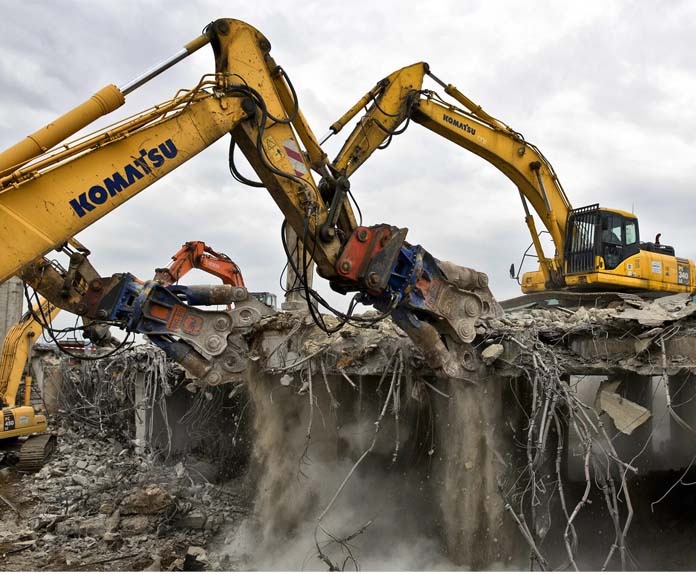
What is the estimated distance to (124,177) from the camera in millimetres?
4621

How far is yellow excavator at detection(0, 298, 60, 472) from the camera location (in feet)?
36.6

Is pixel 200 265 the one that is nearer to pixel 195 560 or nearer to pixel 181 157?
pixel 195 560

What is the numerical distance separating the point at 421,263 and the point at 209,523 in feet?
15.6

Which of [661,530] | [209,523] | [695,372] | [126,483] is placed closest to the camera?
[695,372]

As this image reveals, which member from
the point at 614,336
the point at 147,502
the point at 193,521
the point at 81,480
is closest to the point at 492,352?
the point at 614,336

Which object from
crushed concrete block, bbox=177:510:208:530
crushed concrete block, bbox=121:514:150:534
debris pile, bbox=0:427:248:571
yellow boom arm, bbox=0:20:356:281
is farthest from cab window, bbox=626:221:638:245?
crushed concrete block, bbox=121:514:150:534

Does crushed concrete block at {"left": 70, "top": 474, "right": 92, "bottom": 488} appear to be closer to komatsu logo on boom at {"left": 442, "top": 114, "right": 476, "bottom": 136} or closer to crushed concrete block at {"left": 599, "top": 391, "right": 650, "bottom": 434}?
crushed concrete block at {"left": 599, "top": 391, "right": 650, "bottom": 434}

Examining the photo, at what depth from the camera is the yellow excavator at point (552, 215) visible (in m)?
9.26

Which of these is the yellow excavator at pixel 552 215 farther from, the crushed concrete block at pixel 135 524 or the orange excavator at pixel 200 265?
the crushed concrete block at pixel 135 524

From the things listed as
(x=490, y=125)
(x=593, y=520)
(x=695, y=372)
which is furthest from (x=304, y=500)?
(x=490, y=125)

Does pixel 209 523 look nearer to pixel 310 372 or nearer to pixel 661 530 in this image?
pixel 310 372

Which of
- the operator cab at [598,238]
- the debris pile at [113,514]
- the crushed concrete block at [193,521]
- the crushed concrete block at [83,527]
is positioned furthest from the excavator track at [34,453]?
the operator cab at [598,238]

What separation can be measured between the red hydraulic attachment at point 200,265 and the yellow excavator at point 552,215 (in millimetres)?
4297

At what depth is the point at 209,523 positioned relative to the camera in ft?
27.2
